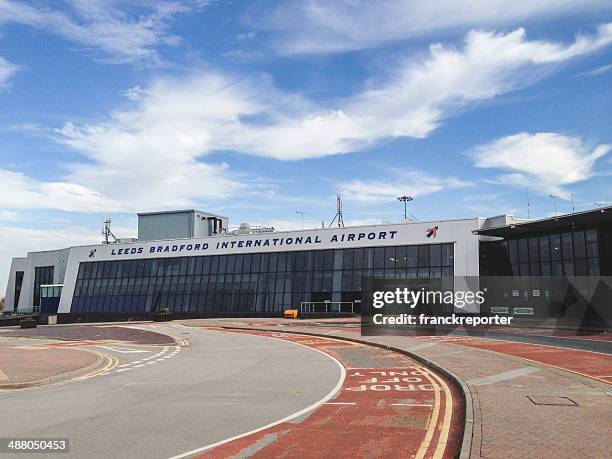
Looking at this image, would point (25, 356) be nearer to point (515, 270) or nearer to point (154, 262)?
point (515, 270)

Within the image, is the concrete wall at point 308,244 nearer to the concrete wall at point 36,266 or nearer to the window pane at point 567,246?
the concrete wall at point 36,266

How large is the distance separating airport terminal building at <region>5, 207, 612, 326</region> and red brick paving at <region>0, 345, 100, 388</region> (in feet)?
103

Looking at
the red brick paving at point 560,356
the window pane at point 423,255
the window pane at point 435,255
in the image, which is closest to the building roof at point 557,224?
the window pane at point 435,255

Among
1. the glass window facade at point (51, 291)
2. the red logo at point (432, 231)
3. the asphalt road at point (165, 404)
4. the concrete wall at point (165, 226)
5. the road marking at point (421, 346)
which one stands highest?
the concrete wall at point (165, 226)

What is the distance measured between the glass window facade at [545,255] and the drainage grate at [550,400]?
34144mm

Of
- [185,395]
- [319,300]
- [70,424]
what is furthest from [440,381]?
[319,300]

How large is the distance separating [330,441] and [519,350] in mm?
17100

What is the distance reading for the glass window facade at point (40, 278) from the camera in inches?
3484

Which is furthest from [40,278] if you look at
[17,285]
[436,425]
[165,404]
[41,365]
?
[436,425]

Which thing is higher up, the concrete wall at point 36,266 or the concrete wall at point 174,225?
the concrete wall at point 174,225

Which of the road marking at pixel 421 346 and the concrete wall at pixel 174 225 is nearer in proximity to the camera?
the road marking at pixel 421 346

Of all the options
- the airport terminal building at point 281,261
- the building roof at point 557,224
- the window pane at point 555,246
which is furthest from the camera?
the airport terminal building at point 281,261

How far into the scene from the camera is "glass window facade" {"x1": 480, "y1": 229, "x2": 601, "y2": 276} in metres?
43.5

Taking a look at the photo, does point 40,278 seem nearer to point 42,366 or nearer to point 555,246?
point 555,246
